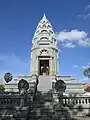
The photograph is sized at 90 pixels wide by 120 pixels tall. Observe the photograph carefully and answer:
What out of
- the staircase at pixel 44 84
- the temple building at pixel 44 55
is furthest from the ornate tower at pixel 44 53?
the staircase at pixel 44 84

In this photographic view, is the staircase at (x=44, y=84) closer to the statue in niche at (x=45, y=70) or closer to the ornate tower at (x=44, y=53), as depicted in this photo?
the ornate tower at (x=44, y=53)

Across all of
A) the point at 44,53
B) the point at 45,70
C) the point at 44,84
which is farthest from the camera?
the point at 45,70

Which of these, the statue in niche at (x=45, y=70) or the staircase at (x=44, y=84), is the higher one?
the statue in niche at (x=45, y=70)

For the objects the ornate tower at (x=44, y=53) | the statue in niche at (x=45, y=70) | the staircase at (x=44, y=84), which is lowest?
the staircase at (x=44, y=84)

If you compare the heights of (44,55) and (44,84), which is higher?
(44,55)

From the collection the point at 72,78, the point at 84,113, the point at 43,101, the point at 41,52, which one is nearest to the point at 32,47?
the point at 41,52

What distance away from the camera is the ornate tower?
4084 cm

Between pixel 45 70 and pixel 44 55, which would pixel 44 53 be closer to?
pixel 44 55

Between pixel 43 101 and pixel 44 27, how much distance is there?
27264 millimetres

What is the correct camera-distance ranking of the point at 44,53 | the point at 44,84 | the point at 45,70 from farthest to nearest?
the point at 45,70 → the point at 44,53 → the point at 44,84

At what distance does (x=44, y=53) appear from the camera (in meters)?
41.1

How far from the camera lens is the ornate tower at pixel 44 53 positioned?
40.8 m

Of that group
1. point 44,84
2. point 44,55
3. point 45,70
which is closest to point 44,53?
point 44,55

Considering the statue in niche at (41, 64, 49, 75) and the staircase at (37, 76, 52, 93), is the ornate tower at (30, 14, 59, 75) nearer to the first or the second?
the statue in niche at (41, 64, 49, 75)
